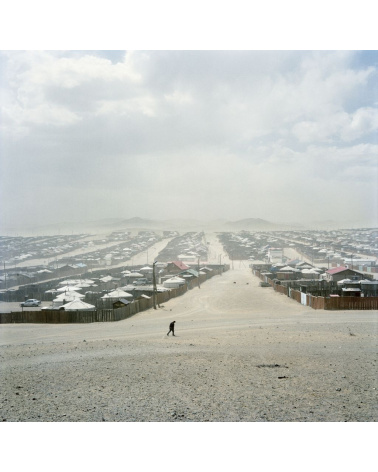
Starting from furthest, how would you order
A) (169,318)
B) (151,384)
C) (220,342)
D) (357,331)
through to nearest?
(169,318) → (357,331) → (220,342) → (151,384)

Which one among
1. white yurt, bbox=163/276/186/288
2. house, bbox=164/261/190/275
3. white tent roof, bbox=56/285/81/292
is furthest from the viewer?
house, bbox=164/261/190/275

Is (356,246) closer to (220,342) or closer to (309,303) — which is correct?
(309,303)

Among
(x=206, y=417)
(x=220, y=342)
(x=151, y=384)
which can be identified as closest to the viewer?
(x=206, y=417)

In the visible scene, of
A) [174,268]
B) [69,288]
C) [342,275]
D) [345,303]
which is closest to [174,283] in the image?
[69,288]

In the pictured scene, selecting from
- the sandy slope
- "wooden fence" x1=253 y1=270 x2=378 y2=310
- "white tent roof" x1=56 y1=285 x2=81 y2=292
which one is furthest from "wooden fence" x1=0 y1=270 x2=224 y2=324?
"wooden fence" x1=253 y1=270 x2=378 y2=310

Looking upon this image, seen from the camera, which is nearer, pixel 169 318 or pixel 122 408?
pixel 122 408

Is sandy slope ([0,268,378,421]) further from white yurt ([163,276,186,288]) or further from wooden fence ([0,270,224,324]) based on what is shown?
white yurt ([163,276,186,288])

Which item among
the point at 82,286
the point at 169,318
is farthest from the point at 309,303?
the point at 82,286

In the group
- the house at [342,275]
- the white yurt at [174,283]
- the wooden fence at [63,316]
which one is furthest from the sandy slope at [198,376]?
the house at [342,275]
